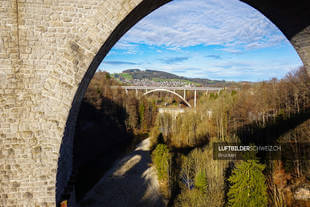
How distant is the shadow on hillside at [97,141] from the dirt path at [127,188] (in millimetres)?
742

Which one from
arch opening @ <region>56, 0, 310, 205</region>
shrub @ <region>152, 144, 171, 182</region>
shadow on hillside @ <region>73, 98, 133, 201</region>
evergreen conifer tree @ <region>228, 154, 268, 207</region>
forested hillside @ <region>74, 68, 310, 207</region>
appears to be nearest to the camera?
arch opening @ <region>56, 0, 310, 205</region>

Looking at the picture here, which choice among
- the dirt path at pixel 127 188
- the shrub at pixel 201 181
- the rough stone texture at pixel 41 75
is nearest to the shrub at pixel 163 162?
the dirt path at pixel 127 188

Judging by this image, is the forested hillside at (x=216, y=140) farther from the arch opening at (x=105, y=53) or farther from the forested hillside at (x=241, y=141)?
the arch opening at (x=105, y=53)

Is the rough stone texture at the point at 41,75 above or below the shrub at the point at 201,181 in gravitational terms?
above

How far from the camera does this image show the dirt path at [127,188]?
10828 mm

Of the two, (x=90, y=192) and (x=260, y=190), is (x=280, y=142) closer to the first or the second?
(x=260, y=190)

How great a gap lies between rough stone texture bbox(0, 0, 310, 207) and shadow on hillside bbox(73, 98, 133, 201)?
955 centimetres

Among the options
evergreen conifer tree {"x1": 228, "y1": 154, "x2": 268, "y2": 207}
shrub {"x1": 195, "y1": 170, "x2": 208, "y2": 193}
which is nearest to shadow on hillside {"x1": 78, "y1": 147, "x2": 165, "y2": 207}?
shrub {"x1": 195, "y1": 170, "x2": 208, "y2": 193}

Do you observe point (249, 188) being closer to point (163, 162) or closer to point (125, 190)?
point (163, 162)

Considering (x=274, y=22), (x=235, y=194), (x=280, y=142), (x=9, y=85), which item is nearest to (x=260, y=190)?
(x=235, y=194)

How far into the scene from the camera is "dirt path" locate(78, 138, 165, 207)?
10828mm

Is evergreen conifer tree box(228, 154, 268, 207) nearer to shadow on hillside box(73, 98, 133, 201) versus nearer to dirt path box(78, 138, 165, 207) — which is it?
dirt path box(78, 138, 165, 207)

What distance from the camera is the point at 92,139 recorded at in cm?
1911

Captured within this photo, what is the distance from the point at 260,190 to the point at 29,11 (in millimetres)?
8383
